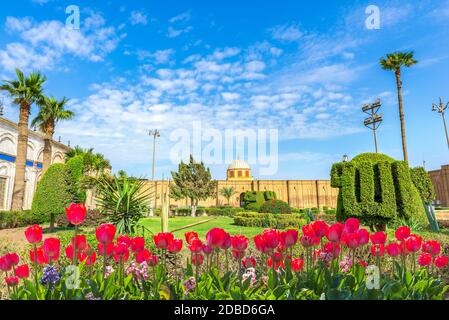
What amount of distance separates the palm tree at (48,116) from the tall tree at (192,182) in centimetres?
1498

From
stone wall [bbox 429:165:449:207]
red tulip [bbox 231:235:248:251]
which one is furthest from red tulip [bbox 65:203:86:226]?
stone wall [bbox 429:165:449:207]

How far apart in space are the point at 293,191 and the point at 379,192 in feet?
106

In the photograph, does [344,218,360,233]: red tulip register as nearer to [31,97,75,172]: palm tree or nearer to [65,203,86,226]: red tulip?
[65,203,86,226]: red tulip

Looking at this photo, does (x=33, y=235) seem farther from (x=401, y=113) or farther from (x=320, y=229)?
(x=401, y=113)

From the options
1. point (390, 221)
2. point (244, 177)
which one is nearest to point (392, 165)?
point (390, 221)

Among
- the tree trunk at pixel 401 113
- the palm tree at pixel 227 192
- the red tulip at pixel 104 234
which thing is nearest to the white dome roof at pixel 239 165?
the palm tree at pixel 227 192

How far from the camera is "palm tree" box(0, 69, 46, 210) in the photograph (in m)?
18.8

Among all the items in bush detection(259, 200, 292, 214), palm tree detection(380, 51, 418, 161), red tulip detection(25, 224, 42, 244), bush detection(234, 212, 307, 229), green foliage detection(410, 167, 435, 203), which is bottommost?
bush detection(234, 212, 307, 229)

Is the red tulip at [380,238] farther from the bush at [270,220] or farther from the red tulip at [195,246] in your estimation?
the bush at [270,220]

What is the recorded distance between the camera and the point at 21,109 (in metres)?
19.3

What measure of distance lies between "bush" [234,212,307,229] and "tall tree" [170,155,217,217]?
49.4ft
